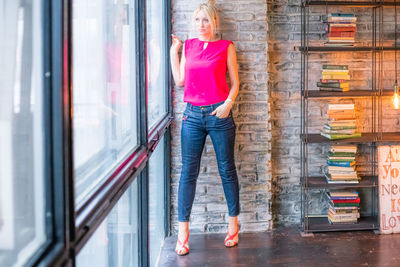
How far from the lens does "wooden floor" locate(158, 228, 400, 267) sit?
310cm

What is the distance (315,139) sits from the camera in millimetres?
3631

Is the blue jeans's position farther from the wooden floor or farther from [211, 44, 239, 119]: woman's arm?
the wooden floor

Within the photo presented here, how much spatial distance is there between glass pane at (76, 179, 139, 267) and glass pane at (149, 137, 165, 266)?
1.89 feet

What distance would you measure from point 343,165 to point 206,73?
1361 mm

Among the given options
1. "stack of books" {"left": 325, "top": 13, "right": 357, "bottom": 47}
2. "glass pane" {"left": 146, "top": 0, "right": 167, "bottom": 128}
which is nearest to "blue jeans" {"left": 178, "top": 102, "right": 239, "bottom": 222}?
"glass pane" {"left": 146, "top": 0, "right": 167, "bottom": 128}

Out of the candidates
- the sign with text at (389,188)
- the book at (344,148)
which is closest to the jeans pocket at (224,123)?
the book at (344,148)

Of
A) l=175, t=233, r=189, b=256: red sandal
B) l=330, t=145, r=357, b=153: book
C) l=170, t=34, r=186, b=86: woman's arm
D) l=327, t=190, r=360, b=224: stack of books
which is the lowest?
l=175, t=233, r=189, b=256: red sandal

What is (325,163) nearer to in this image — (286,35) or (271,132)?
(271,132)

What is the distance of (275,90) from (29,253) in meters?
3.14

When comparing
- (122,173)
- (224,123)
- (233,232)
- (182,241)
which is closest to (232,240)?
(233,232)

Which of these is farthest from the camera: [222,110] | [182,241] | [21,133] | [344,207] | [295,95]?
[295,95]

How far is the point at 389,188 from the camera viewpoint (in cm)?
366

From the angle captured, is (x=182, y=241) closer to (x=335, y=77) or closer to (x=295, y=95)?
(x=295, y=95)

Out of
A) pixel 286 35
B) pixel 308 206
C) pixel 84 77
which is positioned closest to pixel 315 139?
pixel 308 206
